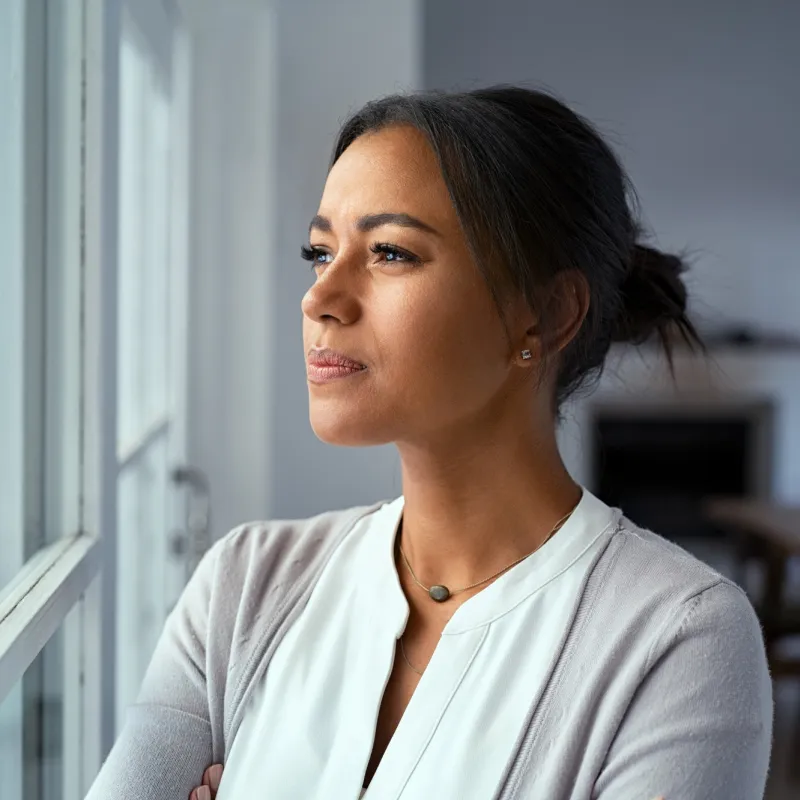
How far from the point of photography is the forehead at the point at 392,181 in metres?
1.08

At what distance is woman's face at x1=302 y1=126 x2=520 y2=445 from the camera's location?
107 cm

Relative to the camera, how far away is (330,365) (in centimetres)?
108

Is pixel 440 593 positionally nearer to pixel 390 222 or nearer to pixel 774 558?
pixel 390 222

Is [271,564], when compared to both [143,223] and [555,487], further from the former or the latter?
[143,223]

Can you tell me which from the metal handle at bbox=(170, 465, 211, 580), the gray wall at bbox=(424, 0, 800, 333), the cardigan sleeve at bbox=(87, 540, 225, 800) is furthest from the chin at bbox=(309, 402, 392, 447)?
the gray wall at bbox=(424, 0, 800, 333)

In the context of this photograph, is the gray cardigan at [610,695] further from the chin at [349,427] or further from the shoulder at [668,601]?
the chin at [349,427]

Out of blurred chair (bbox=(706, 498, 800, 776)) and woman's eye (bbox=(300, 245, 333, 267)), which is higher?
woman's eye (bbox=(300, 245, 333, 267))

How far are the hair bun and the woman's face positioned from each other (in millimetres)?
263

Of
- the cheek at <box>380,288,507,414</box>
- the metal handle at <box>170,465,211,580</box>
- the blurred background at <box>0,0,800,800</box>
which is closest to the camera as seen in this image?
the cheek at <box>380,288,507,414</box>

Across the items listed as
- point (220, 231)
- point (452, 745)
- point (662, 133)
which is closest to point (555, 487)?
point (452, 745)

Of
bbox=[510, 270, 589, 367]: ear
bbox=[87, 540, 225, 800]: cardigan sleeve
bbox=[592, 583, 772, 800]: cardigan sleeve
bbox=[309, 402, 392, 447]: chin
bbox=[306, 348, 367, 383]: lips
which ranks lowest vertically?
bbox=[87, 540, 225, 800]: cardigan sleeve

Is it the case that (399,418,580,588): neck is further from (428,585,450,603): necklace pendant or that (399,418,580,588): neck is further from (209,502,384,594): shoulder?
(209,502,384,594): shoulder

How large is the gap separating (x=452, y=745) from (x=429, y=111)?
66 centimetres

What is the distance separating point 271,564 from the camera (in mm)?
1258
